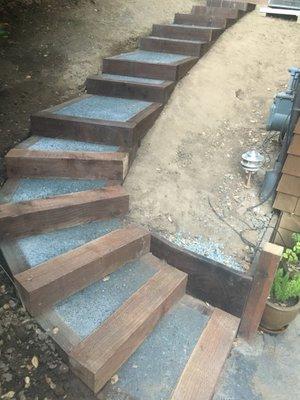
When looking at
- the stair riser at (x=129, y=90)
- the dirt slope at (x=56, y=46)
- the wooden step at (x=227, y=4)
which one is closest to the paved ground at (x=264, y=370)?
the dirt slope at (x=56, y=46)

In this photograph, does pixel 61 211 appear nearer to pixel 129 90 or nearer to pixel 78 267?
pixel 78 267

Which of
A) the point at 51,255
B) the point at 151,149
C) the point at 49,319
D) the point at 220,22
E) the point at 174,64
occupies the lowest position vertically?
the point at 49,319

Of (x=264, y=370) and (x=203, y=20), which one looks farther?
(x=203, y=20)

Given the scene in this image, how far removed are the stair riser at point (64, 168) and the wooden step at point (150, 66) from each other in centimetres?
205

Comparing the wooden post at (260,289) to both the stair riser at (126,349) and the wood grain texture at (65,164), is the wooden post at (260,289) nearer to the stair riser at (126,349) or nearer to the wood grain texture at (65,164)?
the stair riser at (126,349)

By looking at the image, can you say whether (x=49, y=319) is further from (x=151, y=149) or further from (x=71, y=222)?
(x=151, y=149)

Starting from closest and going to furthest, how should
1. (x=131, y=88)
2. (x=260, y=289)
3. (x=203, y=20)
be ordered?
(x=260, y=289)
(x=131, y=88)
(x=203, y=20)

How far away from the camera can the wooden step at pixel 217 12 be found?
6.78 meters

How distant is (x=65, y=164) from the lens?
3.58 meters

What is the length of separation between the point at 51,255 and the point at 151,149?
72.6 inches

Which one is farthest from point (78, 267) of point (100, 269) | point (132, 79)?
point (132, 79)

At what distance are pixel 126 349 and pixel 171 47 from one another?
4.82 m

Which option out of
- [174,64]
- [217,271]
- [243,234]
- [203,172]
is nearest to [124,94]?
[174,64]

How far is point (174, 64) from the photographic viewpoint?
499 centimetres
